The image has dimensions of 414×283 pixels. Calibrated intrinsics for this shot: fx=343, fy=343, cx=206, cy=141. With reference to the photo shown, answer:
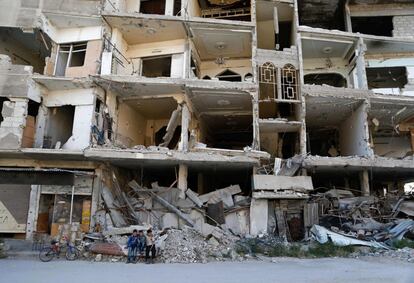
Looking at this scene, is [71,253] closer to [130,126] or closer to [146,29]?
[130,126]

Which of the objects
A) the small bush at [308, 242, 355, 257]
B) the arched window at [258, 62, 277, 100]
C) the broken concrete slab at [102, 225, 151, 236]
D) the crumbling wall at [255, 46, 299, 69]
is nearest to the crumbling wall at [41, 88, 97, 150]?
the broken concrete slab at [102, 225, 151, 236]

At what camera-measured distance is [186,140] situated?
628 inches

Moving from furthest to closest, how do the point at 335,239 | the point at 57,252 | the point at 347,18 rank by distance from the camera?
the point at 347,18 → the point at 335,239 → the point at 57,252

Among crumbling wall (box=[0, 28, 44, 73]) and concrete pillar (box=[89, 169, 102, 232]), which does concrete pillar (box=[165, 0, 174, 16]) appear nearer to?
crumbling wall (box=[0, 28, 44, 73])

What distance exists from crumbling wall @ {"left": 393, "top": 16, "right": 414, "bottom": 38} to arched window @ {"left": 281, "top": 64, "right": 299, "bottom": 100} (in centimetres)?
703

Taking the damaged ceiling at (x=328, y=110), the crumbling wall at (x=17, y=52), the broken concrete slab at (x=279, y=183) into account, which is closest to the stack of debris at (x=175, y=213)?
the broken concrete slab at (x=279, y=183)

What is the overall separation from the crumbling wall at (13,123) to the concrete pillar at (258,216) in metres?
10.6

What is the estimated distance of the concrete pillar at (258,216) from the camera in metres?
14.8

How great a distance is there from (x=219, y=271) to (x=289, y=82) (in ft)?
37.0

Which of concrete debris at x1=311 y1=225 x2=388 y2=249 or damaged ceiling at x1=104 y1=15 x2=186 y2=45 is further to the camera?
damaged ceiling at x1=104 y1=15 x2=186 y2=45

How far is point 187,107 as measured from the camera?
1700 cm

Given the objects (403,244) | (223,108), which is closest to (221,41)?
(223,108)

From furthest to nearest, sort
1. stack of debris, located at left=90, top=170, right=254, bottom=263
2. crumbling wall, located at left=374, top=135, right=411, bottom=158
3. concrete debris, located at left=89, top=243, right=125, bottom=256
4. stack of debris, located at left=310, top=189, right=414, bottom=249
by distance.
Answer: crumbling wall, located at left=374, top=135, right=411, bottom=158 < stack of debris, located at left=90, top=170, right=254, bottom=263 < stack of debris, located at left=310, top=189, right=414, bottom=249 < concrete debris, located at left=89, top=243, right=125, bottom=256

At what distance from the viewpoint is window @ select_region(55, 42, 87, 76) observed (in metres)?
17.3
